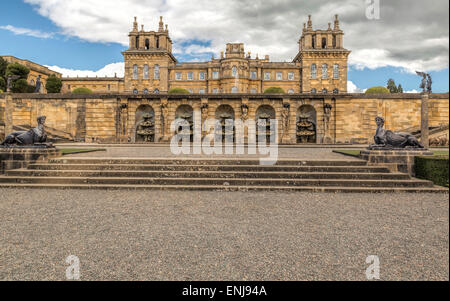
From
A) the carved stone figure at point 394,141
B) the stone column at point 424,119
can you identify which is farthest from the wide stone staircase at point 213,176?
the stone column at point 424,119

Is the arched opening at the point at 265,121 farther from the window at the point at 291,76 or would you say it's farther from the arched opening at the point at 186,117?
the window at the point at 291,76

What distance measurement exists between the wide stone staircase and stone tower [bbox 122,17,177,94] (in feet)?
194

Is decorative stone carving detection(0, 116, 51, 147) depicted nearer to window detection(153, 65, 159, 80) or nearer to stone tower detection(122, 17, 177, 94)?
stone tower detection(122, 17, 177, 94)

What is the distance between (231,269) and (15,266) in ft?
10.3

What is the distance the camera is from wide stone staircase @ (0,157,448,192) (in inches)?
362

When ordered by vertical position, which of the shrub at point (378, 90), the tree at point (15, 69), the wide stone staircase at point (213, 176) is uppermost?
the tree at point (15, 69)

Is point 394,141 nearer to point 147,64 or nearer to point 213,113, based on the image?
point 213,113

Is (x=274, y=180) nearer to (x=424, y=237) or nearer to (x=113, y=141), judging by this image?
(x=424, y=237)

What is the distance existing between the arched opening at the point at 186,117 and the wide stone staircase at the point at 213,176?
14782 millimetres

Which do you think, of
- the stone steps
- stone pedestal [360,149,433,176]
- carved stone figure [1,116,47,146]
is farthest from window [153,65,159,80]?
stone pedestal [360,149,433,176]

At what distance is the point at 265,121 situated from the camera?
25594mm

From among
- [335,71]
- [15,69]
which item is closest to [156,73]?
[15,69]

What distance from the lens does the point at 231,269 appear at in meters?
3.71

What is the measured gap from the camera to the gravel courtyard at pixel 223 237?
365 cm
